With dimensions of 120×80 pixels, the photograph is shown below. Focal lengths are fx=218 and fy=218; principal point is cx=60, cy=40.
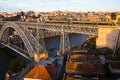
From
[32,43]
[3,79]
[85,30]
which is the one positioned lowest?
[3,79]

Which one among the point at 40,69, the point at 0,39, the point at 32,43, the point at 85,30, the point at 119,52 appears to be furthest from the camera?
the point at 0,39

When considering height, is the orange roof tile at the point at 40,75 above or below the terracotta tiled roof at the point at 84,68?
below

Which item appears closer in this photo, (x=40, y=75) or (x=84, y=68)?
(x=84, y=68)

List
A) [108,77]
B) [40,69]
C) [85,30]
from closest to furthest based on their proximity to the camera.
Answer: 1. [108,77]
2. [40,69]
3. [85,30]

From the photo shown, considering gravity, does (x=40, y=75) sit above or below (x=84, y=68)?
below

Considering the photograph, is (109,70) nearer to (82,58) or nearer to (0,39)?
(82,58)

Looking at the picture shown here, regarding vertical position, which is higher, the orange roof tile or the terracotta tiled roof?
the terracotta tiled roof

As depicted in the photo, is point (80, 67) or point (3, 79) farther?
point (3, 79)

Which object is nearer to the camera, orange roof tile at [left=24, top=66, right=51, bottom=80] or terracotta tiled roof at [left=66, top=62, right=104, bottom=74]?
terracotta tiled roof at [left=66, top=62, right=104, bottom=74]

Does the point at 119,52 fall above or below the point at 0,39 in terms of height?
above

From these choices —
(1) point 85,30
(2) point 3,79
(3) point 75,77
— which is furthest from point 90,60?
(2) point 3,79

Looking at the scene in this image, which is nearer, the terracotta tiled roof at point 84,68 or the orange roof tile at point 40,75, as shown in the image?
the terracotta tiled roof at point 84,68
